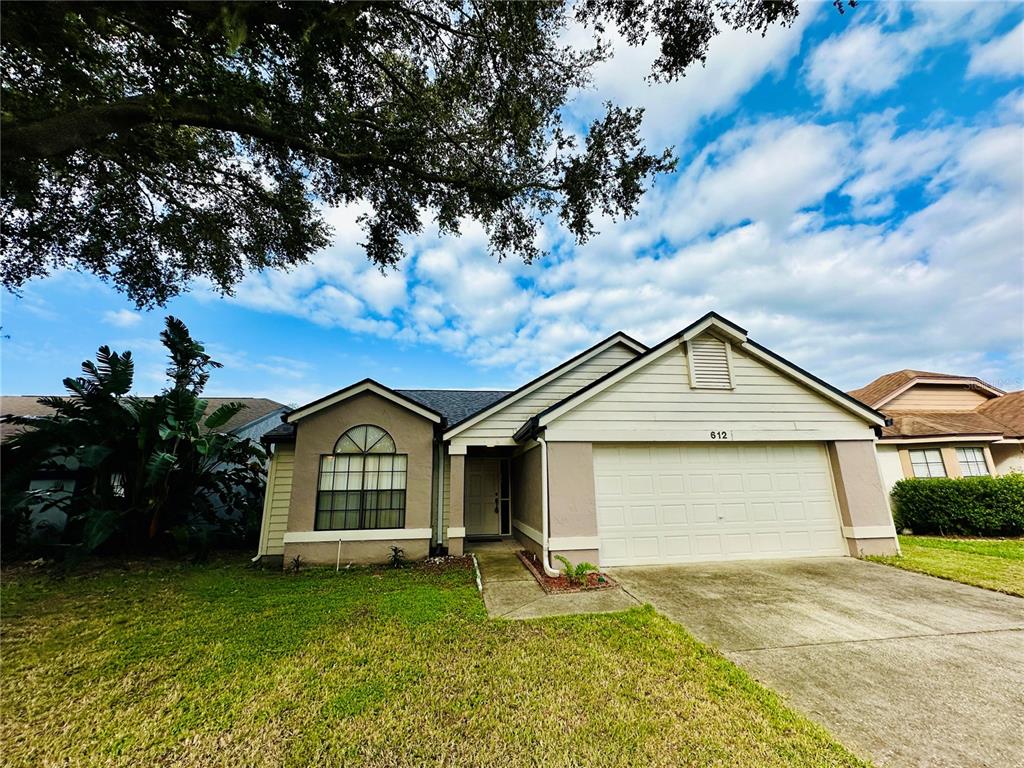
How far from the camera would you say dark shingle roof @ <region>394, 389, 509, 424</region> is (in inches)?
494

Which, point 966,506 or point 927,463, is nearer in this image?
point 966,506

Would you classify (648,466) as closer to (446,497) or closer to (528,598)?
(528,598)

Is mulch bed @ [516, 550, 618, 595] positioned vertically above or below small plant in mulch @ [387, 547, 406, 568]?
below

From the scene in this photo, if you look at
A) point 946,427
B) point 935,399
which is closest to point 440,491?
point 946,427

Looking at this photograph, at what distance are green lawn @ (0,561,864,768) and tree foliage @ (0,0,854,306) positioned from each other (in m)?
5.76

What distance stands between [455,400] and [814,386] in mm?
10623

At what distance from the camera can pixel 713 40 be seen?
612cm

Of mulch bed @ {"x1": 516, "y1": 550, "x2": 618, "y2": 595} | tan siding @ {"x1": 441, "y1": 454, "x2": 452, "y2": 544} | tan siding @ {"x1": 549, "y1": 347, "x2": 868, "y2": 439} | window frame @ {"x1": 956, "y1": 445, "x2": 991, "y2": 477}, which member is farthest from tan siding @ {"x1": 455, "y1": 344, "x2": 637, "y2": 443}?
window frame @ {"x1": 956, "y1": 445, "x2": 991, "y2": 477}

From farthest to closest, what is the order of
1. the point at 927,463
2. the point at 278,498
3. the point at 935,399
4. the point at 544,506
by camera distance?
the point at 935,399 → the point at 927,463 → the point at 278,498 → the point at 544,506

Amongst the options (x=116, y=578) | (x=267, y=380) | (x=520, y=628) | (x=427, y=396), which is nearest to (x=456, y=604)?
(x=520, y=628)

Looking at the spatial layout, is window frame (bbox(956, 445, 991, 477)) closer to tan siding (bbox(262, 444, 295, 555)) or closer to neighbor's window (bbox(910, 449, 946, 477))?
neighbor's window (bbox(910, 449, 946, 477))

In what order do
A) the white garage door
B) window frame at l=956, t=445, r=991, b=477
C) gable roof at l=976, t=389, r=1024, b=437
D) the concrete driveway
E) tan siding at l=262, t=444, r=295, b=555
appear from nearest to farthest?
the concrete driveway, the white garage door, tan siding at l=262, t=444, r=295, b=555, window frame at l=956, t=445, r=991, b=477, gable roof at l=976, t=389, r=1024, b=437

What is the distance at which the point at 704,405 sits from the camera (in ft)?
28.3

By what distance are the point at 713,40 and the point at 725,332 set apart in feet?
17.8
